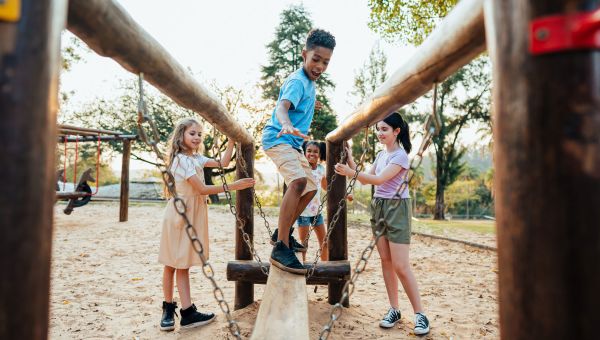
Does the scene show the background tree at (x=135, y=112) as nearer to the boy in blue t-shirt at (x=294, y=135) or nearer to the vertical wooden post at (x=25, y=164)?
the boy in blue t-shirt at (x=294, y=135)

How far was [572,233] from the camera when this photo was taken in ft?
2.41

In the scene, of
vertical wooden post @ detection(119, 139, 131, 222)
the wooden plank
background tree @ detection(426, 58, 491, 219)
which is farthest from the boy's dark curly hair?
background tree @ detection(426, 58, 491, 219)

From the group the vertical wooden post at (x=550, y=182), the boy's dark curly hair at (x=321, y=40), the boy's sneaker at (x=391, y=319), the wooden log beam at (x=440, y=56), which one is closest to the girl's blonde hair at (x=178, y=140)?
the boy's dark curly hair at (x=321, y=40)

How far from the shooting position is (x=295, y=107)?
2.76 meters

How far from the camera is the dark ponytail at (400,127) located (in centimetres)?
300

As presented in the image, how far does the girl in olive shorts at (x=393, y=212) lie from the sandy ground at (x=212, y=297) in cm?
20

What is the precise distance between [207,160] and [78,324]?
1551mm

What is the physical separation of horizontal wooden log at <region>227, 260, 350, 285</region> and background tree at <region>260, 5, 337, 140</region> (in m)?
23.1

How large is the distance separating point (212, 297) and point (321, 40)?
8.27 ft

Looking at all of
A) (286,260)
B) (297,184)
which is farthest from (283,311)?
(297,184)

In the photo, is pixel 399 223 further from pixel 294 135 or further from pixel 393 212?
pixel 294 135

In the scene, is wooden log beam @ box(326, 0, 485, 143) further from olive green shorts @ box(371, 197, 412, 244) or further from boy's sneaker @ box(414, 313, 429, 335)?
boy's sneaker @ box(414, 313, 429, 335)

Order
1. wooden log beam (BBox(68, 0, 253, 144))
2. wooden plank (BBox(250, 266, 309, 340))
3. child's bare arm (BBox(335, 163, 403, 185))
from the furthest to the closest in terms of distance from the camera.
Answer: child's bare arm (BBox(335, 163, 403, 185)) < wooden plank (BBox(250, 266, 309, 340)) < wooden log beam (BBox(68, 0, 253, 144))

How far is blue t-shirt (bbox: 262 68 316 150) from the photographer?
9.05 feet
